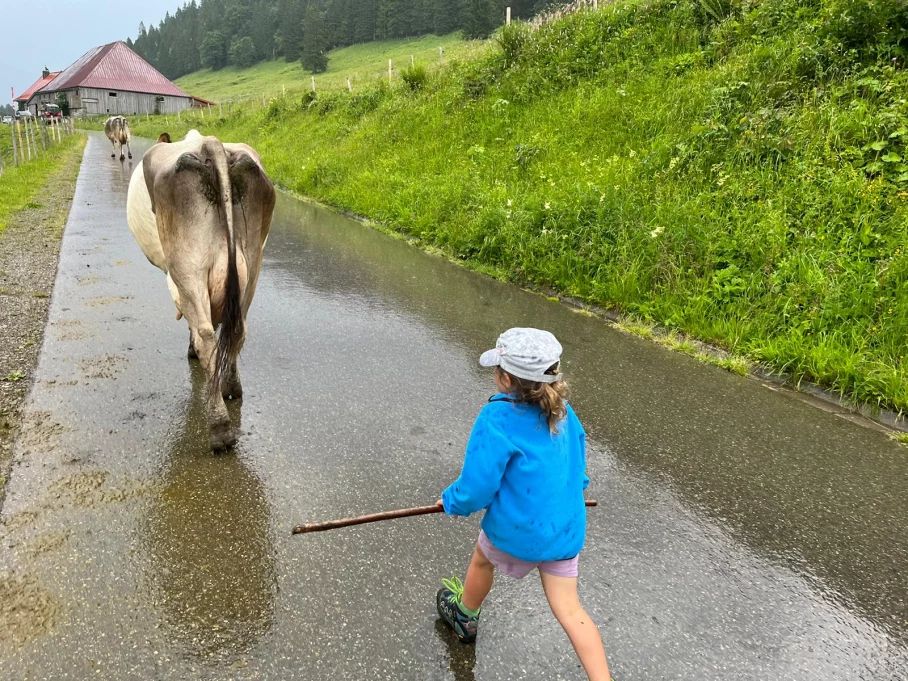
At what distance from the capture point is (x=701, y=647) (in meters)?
2.37

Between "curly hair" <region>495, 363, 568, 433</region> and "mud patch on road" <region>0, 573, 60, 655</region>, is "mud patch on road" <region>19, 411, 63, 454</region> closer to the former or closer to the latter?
"mud patch on road" <region>0, 573, 60, 655</region>

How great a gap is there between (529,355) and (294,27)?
4082 inches

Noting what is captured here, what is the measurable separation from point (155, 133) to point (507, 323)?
40504 mm

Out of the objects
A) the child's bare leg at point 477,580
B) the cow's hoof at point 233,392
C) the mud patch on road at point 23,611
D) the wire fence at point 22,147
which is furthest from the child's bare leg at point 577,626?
the wire fence at point 22,147

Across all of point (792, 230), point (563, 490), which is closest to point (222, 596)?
point (563, 490)

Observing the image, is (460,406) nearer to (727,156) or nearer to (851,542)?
(851,542)

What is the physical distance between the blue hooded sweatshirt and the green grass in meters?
9.59

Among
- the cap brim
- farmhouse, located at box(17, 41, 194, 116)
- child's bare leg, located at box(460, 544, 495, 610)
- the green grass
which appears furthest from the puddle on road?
farmhouse, located at box(17, 41, 194, 116)

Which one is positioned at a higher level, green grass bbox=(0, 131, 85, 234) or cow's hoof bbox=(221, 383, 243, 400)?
green grass bbox=(0, 131, 85, 234)

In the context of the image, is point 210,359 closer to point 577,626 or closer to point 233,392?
point 233,392

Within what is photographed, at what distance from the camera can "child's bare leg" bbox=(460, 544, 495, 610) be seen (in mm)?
2203

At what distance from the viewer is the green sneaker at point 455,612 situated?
230cm

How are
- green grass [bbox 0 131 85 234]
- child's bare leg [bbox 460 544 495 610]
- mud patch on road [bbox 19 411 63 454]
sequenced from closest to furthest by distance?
child's bare leg [bbox 460 544 495 610] < mud patch on road [bbox 19 411 63 454] < green grass [bbox 0 131 85 234]

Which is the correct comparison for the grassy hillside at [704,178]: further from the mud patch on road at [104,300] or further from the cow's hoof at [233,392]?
the mud patch on road at [104,300]
